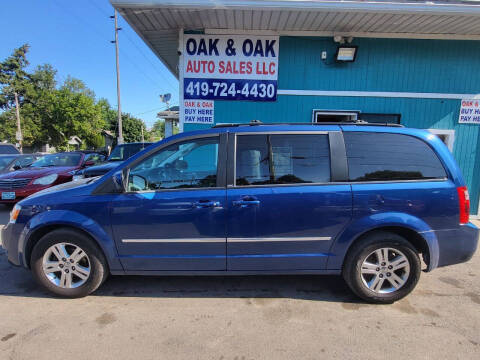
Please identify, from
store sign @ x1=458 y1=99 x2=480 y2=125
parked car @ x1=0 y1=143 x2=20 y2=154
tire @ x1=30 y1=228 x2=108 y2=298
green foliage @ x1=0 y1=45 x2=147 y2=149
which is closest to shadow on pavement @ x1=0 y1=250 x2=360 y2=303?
tire @ x1=30 y1=228 x2=108 y2=298

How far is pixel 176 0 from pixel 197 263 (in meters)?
4.48

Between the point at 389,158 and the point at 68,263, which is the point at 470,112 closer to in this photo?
the point at 389,158

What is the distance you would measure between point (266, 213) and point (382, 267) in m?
1.38

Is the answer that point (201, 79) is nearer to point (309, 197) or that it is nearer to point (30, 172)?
point (309, 197)

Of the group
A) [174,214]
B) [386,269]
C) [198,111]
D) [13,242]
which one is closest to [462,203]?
[386,269]

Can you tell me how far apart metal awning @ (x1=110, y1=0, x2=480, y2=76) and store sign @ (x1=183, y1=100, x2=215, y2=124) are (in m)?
1.53

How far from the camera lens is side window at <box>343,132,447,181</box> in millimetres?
2617

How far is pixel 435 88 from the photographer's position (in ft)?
18.5

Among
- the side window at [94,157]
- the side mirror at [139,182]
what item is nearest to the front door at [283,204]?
the side mirror at [139,182]

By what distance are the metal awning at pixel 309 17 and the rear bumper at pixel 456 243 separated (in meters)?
4.07

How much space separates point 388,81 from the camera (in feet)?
18.5

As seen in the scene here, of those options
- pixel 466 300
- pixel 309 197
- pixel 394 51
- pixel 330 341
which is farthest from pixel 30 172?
pixel 394 51

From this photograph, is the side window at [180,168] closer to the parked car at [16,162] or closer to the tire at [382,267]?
the tire at [382,267]

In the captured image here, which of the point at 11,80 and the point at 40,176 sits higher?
the point at 11,80
